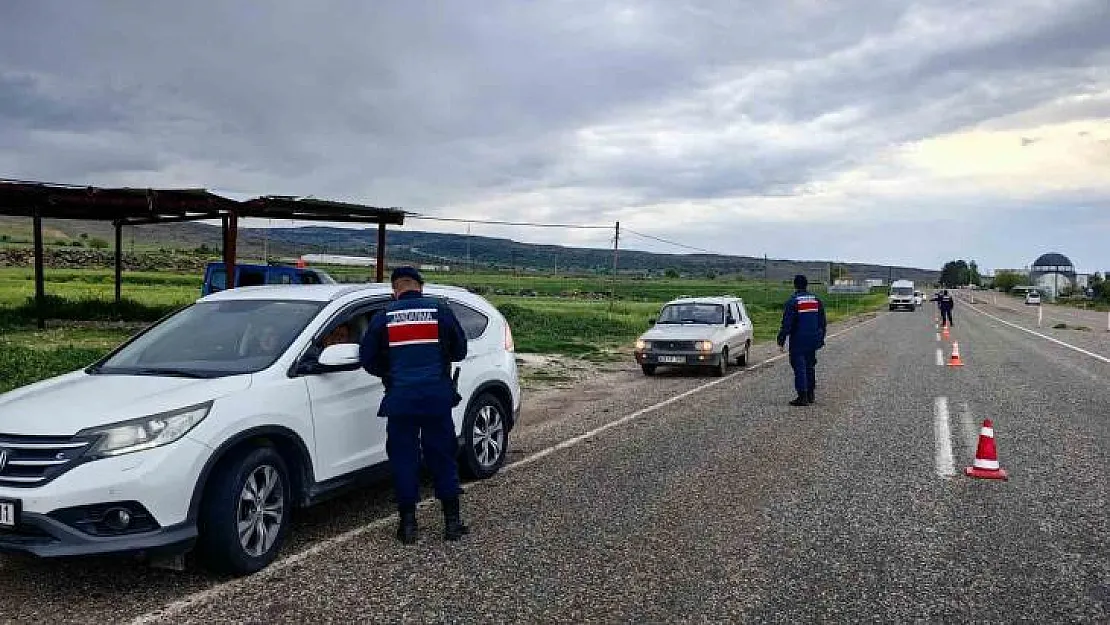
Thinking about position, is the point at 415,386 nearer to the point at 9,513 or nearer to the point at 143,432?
the point at 143,432

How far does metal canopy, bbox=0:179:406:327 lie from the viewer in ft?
66.9

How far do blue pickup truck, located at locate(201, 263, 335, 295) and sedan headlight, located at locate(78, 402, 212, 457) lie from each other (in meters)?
15.2

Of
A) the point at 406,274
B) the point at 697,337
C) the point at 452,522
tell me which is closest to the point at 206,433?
the point at 406,274

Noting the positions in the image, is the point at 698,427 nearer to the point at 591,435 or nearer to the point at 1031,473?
the point at 591,435

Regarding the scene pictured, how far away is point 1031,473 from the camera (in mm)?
7703

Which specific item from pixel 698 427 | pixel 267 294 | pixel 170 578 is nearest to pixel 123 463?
pixel 170 578

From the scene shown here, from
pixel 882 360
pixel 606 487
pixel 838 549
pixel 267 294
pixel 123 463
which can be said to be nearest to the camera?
pixel 123 463

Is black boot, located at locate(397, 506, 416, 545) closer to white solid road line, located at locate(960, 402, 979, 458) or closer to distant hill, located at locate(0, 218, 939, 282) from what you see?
white solid road line, located at locate(960, 402, 979, 458)

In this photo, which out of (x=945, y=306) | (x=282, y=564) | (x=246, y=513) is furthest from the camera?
(x=945, y=306)

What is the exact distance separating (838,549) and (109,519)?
4.20m

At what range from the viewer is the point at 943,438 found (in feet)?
31.0

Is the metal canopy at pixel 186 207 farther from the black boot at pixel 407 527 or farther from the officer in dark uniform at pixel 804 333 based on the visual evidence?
the black boot at pixel 407 527

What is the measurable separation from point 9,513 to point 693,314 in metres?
14.4

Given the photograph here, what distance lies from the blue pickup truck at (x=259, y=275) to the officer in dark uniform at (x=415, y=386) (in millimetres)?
14492
